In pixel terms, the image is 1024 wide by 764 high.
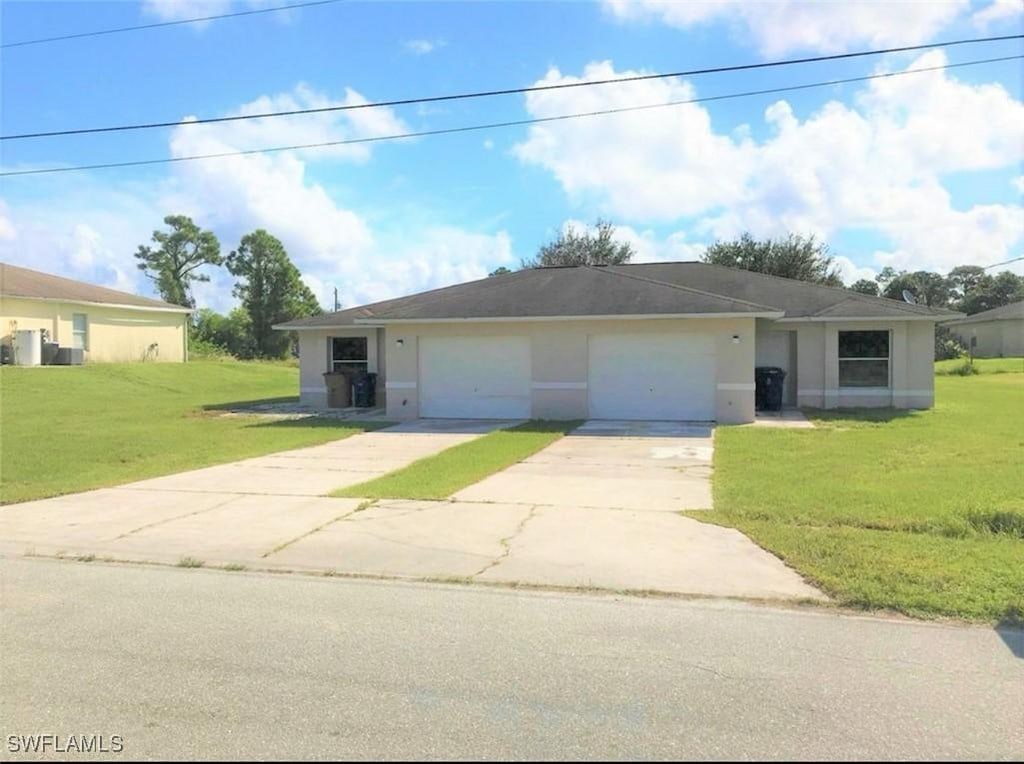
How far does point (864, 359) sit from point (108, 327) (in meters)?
30.9

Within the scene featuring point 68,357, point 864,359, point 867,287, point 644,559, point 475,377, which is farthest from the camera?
point 867,287

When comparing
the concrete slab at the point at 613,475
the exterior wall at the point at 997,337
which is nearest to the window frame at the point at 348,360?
the concrete slab at the point at 613,475

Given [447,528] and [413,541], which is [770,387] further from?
[413,541]

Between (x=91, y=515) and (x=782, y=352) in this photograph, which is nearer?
(x=91, y=515)

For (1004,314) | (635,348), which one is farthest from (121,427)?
(1004,314)

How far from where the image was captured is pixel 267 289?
5697cm

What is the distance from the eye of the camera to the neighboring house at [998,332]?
173ft

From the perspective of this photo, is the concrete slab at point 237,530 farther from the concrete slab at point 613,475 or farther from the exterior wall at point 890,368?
the exterior wall at point 890,368

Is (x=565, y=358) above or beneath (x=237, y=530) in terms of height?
above

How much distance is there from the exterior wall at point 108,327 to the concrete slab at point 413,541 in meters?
27.4

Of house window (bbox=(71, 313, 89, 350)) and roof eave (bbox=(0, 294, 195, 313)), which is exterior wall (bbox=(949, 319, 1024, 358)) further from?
house window (bbox=(71, 313, 89, 350))

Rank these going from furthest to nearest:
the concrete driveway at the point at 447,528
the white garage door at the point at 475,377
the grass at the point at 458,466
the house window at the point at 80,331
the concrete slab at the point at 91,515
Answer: the house window at the point at 80,331 → the white garage door at the point at 475,377 → the grass at the point at 458,466 → the concrete slab at the point at 91,515 → the concrete driveway at the point at 447,528

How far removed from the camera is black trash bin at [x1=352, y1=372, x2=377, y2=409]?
2295 cm

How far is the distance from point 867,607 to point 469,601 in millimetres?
2834
